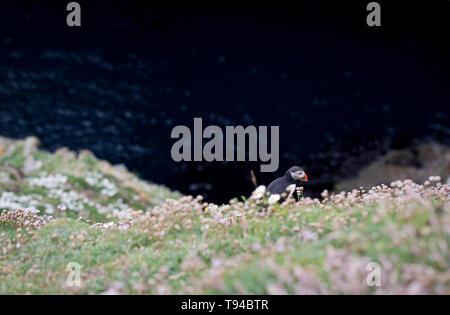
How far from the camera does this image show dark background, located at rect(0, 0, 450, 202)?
20469 millimetres

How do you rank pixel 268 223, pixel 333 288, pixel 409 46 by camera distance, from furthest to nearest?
pixel 409 46, pixel 268 223, pixel 333 288

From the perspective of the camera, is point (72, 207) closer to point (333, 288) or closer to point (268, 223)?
point (268, 223)

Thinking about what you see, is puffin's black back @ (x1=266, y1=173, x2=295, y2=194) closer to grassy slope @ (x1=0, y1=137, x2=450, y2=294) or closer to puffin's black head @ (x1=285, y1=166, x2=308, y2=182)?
puffin's black head @ (x1=285, y1=166, x2=308, y2=182)

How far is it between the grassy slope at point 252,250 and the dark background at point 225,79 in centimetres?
1047

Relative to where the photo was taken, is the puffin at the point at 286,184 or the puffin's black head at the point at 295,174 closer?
the puffin at the point at 286,184

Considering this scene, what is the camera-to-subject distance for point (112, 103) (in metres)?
22.5

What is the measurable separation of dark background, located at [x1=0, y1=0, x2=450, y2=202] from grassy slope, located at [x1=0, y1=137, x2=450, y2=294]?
10.5m

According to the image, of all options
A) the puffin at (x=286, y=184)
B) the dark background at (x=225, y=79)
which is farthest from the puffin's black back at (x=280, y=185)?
the dark background at (x=225, y=79)

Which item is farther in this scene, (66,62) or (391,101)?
(66,62)

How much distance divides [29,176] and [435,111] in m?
17.4

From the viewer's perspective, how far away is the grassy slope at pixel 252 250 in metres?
5.08

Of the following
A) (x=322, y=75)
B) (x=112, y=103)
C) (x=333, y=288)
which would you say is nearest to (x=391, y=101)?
(x=322, y=75)

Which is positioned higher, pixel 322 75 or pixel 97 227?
pixel 322 75

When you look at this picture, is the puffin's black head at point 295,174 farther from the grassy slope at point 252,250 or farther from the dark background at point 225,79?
the dark background at point 225,79
